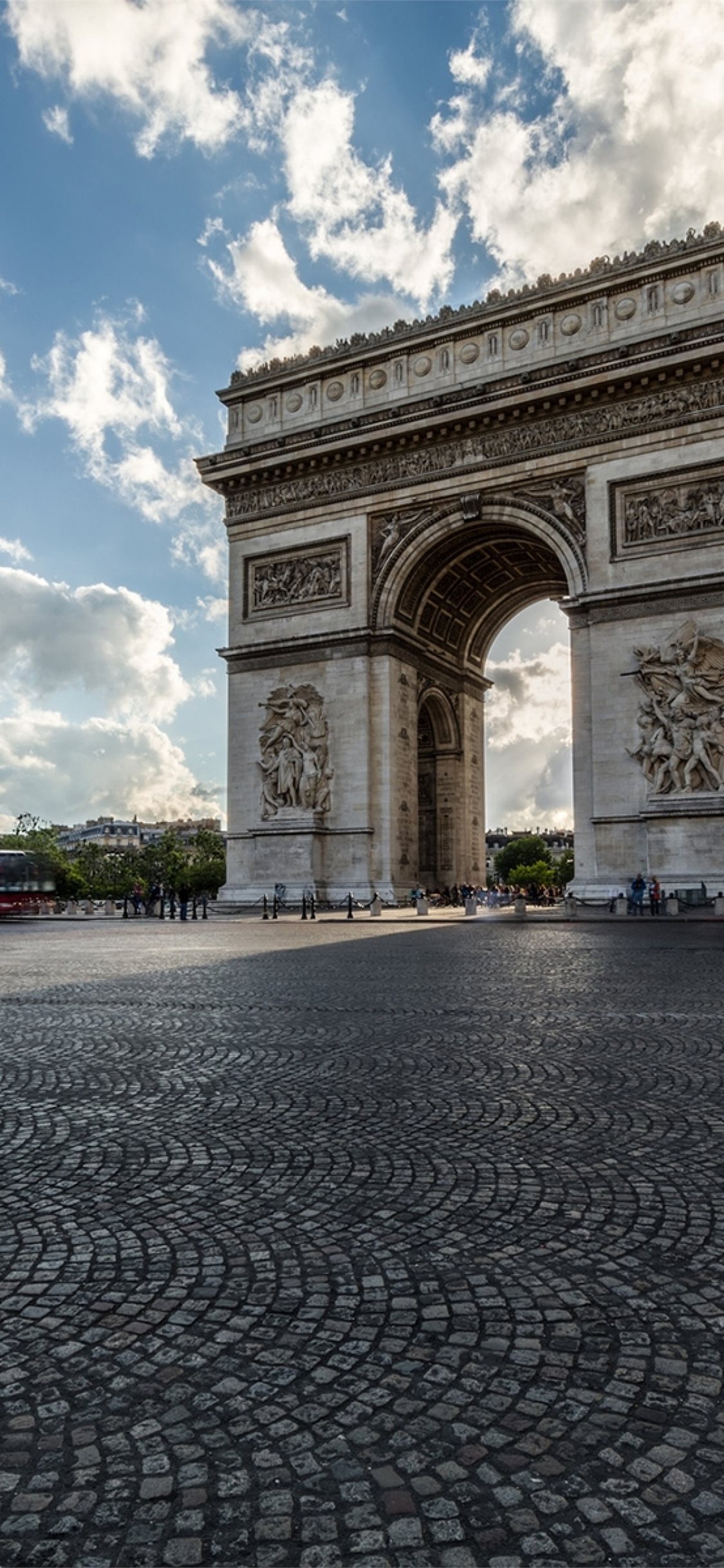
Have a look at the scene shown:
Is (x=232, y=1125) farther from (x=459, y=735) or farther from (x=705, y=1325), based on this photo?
(x=459, y=735)

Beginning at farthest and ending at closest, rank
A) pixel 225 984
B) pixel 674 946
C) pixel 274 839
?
pixel 274 839 < pixel 674 946 < pixel 225 984

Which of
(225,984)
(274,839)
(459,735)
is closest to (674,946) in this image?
(225,984)

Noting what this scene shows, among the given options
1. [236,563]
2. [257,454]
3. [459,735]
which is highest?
[257,454]

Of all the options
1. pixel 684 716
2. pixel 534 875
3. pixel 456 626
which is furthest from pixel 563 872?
pixel 684 716

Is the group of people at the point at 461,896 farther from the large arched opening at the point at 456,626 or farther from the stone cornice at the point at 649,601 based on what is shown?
the stone cornice at the point at 649,601

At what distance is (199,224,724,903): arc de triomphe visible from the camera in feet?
81.0

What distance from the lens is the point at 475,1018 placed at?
6883 millimetres

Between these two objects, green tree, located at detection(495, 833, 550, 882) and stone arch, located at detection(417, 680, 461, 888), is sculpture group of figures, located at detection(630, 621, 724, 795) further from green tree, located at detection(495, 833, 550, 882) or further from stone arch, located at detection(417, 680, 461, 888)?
green tree, located at detection(495, 833, 550, 882)

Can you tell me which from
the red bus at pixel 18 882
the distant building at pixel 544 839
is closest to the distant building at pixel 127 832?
the distant building at pixel 544 839

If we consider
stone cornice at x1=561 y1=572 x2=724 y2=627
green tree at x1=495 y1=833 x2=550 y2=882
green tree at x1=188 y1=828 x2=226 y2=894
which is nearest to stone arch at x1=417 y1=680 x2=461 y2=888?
stone cornice at x1=561 y1=572 x2=724 y2=627

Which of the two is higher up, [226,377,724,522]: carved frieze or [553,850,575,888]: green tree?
[226,377,724,522]: carved frieze

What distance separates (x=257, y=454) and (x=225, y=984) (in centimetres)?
2473

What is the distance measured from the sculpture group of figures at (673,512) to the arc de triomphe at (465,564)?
0.19 feet

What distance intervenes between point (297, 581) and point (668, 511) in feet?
36.8
